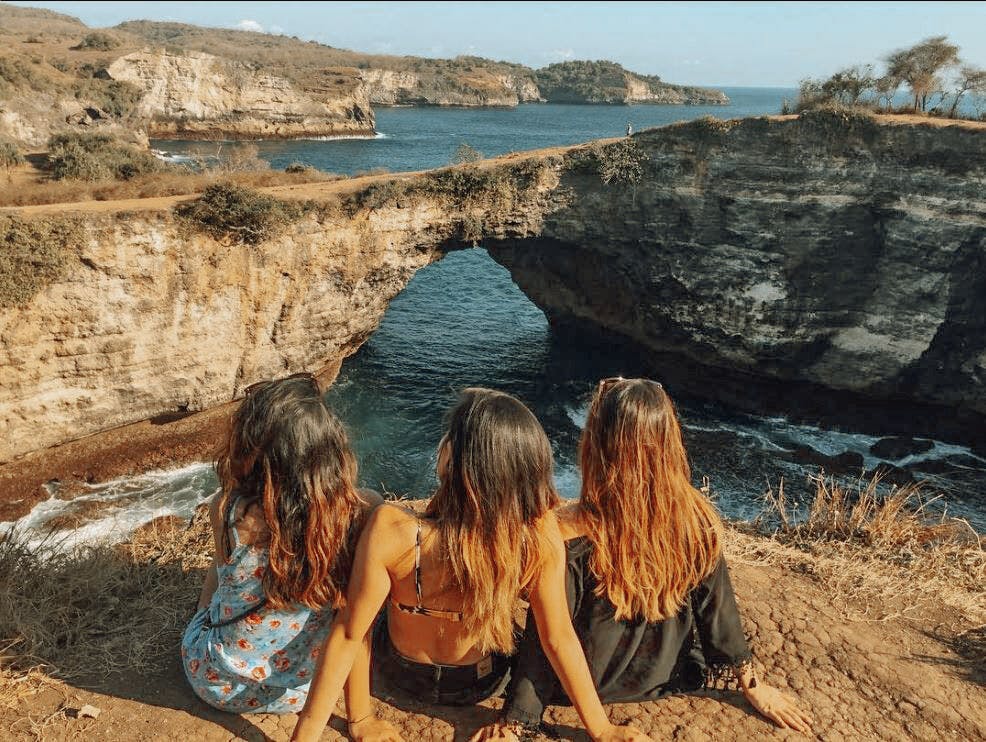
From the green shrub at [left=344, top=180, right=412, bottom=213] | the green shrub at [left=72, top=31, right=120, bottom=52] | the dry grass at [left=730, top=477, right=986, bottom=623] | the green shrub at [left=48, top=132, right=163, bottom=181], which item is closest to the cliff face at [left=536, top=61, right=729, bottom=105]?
the green shrub at [left=72, top=31, right=120, bottom=52]

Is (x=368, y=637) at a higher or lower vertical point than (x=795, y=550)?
higher

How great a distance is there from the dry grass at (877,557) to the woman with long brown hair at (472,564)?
291 cm

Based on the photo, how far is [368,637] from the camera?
3.12 metres

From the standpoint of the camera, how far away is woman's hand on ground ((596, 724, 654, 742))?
9.95 feet

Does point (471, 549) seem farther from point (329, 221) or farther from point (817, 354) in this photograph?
point (817, 354)

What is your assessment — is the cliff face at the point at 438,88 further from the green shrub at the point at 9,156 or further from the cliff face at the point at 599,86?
the green shrub at the point at 9,156

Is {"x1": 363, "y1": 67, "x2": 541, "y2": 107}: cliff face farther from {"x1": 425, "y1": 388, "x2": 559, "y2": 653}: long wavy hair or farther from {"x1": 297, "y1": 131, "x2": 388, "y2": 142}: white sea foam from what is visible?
{"x1": 425, "y1": 388, "x2": 559, "y2": 653}: long wavy hair

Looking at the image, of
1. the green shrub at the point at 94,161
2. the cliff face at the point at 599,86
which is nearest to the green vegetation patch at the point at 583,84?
the cliff face at the point at 599,86

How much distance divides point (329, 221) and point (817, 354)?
47.0 feet

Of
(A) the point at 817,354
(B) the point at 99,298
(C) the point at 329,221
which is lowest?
(A) the point at 817,354

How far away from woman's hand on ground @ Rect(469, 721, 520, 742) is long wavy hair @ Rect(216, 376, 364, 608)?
0.92 metres

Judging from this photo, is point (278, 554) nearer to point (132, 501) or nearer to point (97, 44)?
point (132, 501)

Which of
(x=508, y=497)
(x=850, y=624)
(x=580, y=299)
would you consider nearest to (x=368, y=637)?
(x=508, y=497)

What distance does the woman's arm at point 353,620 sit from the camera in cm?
274
